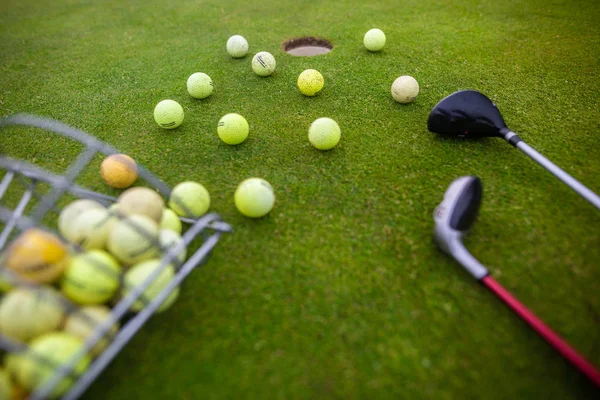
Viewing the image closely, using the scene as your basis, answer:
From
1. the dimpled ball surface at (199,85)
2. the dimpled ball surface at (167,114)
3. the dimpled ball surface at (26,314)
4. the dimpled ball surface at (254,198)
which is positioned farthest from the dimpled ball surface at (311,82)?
the dimpled ball surface at (26,314)

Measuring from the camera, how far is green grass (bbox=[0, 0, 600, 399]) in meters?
1.96

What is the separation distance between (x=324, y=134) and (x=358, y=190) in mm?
591

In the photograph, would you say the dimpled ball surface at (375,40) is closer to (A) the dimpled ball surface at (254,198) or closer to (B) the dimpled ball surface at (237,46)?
(B) the dimpled ball surface at (237,46)

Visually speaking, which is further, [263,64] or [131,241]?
[263,64]

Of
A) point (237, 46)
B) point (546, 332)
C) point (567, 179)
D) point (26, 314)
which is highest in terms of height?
point (237, 46)

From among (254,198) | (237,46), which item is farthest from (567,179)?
(237,46)

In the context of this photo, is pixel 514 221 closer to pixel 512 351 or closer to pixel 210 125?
pixel 512 351

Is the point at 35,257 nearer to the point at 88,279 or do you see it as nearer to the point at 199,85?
the point at 88,279

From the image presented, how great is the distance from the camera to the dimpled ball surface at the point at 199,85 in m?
3.82

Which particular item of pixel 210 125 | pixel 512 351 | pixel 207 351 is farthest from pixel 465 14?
pixel 207 351

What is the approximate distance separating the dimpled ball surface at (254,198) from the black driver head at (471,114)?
169 cm

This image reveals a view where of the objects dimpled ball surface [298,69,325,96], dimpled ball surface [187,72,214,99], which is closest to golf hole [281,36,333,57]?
dimpled ball surface [298,69,325,96]

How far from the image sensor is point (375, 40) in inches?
175

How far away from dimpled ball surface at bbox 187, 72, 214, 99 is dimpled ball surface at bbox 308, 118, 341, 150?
4.84 feet
